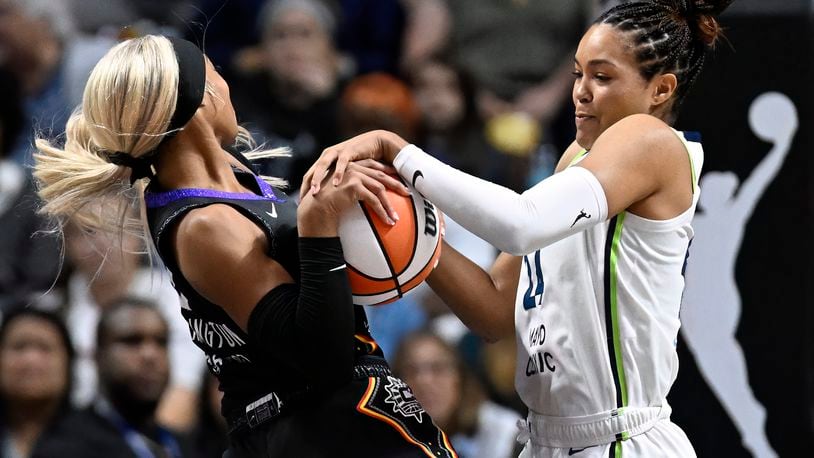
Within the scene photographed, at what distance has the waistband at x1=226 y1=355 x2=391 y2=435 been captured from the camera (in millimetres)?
2969

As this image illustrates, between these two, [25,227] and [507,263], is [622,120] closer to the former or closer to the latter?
[507,263]

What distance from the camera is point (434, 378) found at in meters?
6.11

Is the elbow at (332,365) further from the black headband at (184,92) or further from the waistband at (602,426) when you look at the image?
the black headband at (184,92)

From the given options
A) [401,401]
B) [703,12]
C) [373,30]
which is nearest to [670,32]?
[703,12]

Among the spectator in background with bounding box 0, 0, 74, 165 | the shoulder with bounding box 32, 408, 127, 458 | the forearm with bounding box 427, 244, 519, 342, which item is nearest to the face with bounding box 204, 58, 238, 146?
the forearm with bounding box 427, 244, 519, 342

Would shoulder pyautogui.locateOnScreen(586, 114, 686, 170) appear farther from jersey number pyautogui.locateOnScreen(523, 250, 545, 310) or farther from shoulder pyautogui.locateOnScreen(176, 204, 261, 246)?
shoulder pyautogui.locateOnScreen(176, 204, 261, 246)

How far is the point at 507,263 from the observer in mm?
3482

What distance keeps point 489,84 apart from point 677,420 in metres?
3.81

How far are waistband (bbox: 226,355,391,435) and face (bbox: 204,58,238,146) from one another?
0.71 metres

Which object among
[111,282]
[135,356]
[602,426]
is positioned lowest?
[135,356]

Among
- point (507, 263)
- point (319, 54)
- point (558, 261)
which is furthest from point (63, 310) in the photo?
point (558, 261)

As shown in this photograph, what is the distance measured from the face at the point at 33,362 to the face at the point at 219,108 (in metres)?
2.95

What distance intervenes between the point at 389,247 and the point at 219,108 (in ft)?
2.11

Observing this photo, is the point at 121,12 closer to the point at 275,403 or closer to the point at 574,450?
the point at 275,403
